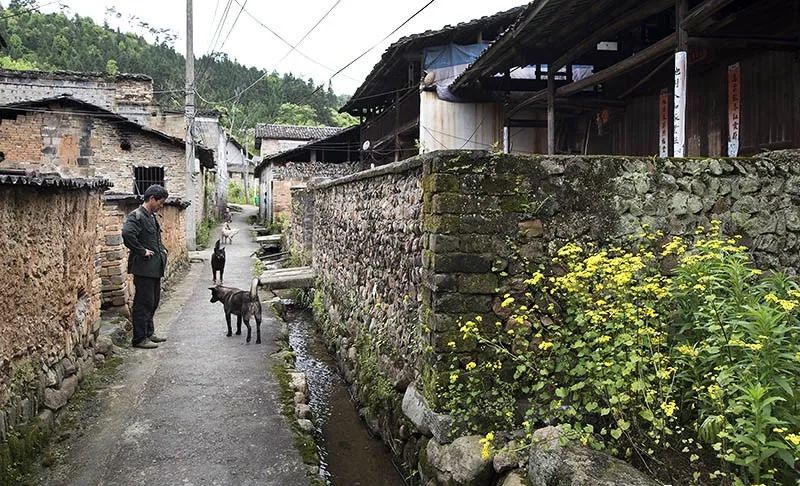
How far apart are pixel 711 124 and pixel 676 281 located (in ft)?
15.6

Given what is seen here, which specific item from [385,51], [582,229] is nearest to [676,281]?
[582,229]

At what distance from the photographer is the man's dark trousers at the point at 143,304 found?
6.91m

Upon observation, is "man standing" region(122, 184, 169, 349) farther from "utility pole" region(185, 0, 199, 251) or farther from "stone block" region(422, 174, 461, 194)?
"utility pole" region(185, 0, 199, 251)

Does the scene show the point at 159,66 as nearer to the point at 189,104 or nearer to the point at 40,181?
the point at 189,104

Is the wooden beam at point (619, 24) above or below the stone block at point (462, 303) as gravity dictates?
above

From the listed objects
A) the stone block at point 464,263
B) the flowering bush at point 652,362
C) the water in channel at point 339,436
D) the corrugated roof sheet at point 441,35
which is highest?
the corrugated roof sheet at point 441,35

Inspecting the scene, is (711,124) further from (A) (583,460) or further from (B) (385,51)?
(B) (385,51)

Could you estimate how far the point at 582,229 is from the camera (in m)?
4.43

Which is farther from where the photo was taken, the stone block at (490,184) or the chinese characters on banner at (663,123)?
the chinese characters on banner at (663,123)

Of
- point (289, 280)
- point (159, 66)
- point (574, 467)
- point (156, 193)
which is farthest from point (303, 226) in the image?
point (159, 66)

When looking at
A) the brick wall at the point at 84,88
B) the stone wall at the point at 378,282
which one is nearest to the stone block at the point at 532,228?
the stone wall at the point at 378,282

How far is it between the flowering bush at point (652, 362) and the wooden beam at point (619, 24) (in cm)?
Answer: 318

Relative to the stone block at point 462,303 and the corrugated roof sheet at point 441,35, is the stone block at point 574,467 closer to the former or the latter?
the stone block at point 462,303

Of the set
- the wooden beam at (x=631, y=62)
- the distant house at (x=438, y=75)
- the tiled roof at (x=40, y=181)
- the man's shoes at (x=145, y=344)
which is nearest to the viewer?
the tiled roof at (x=40, y=181)
